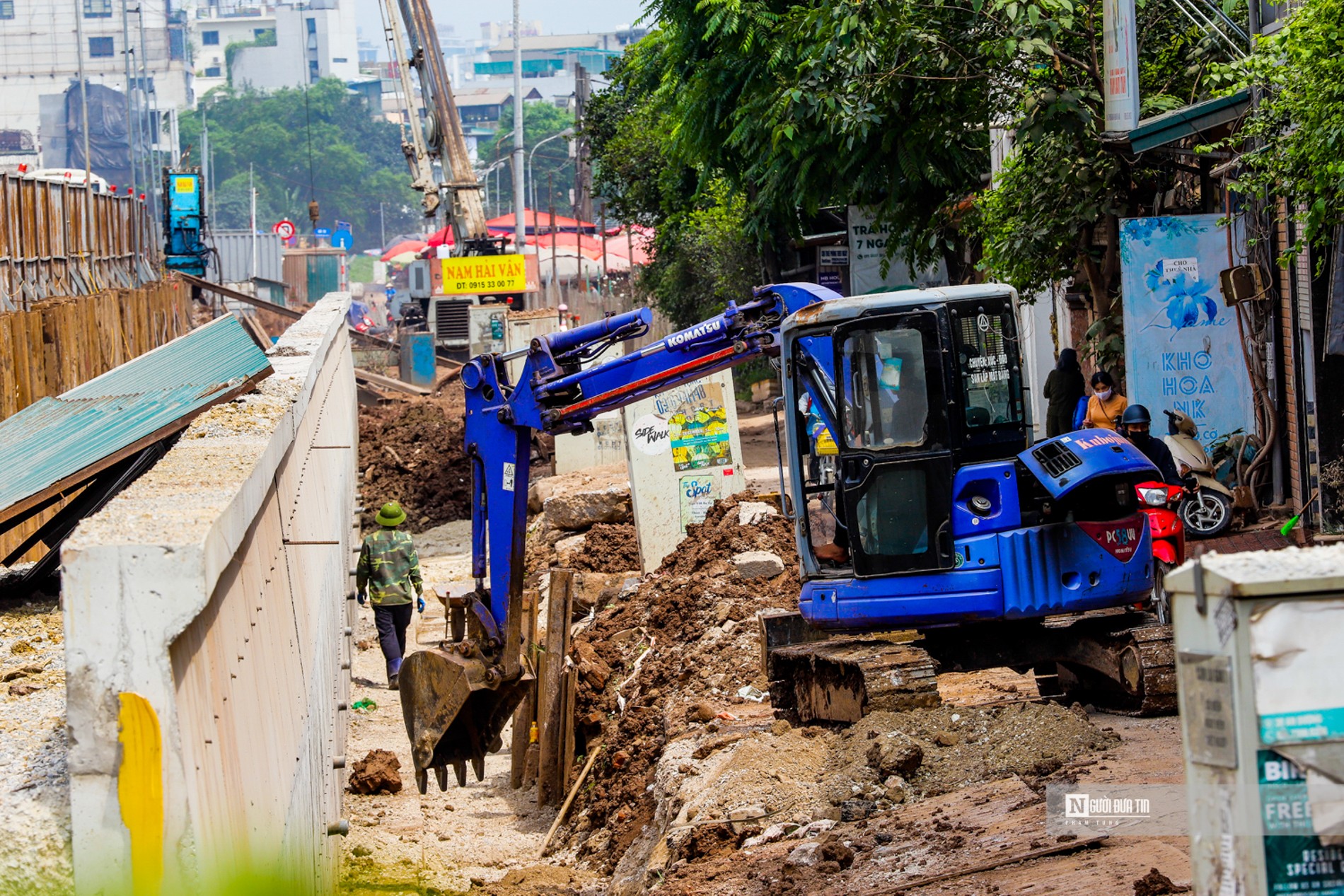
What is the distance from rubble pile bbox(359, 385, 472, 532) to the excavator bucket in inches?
494

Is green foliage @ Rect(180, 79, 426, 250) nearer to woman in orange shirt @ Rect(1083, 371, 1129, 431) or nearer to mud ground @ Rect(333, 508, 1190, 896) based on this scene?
woman in orange shirt @ Rect(1083, 371, 1129, 431)

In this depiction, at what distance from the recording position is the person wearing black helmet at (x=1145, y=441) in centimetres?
909

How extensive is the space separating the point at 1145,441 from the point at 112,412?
6.22 m

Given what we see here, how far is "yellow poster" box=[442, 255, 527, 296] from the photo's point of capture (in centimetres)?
3575

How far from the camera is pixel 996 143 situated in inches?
670

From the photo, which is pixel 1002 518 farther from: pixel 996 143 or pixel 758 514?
pixel 996 143

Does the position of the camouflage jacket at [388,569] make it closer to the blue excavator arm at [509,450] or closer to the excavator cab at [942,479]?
the blue excavator arm at [509,450]

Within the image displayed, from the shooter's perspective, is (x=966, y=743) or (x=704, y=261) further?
(x=704, y=261)

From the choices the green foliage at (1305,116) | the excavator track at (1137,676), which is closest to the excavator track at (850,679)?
the excavator track at (1137,676)

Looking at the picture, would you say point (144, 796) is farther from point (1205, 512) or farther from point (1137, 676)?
point (1205, 512)

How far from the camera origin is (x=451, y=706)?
9.48 metres

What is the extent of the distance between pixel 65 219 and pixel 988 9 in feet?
32.6

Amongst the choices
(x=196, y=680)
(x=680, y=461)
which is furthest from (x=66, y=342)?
(x=196, y=680)

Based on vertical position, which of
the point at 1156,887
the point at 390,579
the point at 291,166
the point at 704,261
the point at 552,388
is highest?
the point at 291,166
